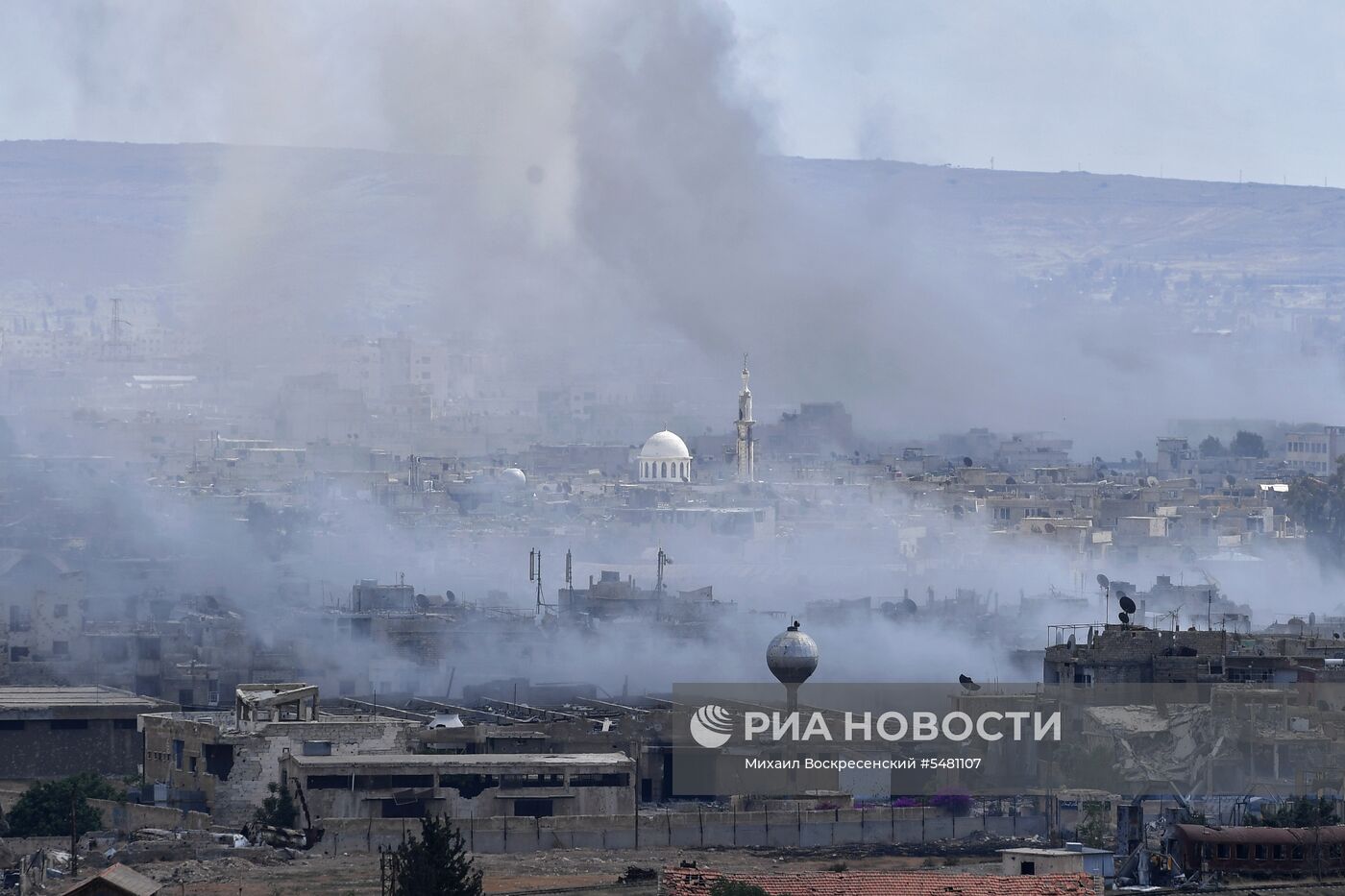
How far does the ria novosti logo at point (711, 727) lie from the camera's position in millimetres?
32094

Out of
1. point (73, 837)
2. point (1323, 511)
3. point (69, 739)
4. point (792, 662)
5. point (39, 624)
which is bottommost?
point (73, 837)

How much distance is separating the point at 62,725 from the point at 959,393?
6890cm

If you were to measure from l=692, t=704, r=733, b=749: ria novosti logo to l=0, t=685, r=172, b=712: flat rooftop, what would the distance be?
582 cm

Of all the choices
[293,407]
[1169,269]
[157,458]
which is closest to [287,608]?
[157,458]

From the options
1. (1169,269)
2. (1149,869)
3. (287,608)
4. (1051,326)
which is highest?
(1169,269)

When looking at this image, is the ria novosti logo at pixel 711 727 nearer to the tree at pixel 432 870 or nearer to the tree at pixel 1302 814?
the tree at pixel 1302 814

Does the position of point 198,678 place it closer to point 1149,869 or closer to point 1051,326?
point 1149,869

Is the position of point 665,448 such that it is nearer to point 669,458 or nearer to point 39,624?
point 669,458

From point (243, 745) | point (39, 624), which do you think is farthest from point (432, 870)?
point (39, 624)

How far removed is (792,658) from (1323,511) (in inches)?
1478

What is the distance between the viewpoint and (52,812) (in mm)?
28859

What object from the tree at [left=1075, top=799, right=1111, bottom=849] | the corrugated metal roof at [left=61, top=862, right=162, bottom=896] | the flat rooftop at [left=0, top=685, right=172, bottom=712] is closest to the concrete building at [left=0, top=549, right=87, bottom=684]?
the flat rooftop at [left=0, top=685, right=172, bottom=712]

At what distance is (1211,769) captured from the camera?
31531 millimetres

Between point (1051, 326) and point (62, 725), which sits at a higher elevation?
point (1051, 326)
